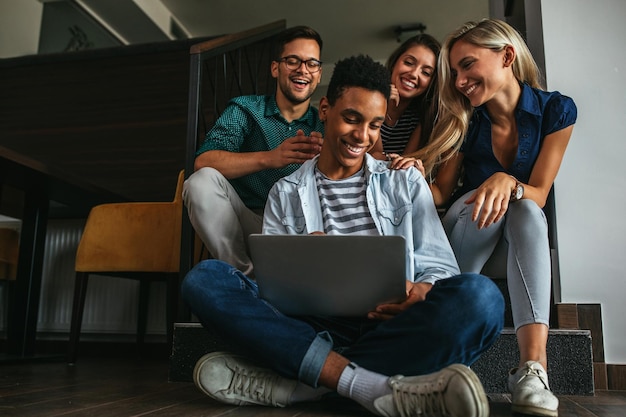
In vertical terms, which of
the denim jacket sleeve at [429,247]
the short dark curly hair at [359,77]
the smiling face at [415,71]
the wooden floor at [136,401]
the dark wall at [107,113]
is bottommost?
the wooden floor at [136,401]

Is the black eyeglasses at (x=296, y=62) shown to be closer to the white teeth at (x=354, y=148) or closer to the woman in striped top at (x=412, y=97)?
the woman in striped top at (x=412, y=97)

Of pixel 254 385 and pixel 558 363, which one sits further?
pixel 558 363

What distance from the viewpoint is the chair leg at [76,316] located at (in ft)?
7.56

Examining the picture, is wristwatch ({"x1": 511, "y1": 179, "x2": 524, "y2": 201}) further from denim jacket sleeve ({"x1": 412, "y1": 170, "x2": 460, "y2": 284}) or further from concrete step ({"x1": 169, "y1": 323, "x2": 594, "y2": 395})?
concrete step ({"x1": 169, "y1": 323, "x2": 594, "y2": 395})

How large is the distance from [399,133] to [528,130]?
0.51m

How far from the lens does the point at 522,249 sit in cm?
122

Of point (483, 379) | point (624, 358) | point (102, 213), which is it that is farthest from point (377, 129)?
point (102, 213)

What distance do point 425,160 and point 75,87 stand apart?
2.74 meters

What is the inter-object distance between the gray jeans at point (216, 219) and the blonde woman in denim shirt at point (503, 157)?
56cm

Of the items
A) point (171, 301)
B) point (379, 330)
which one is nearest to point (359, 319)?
point (379, 330)

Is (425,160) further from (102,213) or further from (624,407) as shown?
(102,213)

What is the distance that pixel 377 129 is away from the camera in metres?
1.32

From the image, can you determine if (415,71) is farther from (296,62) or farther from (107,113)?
(107,113)

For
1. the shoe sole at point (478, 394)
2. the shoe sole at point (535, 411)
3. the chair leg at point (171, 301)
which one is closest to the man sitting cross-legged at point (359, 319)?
the shoe sole at point (478, 394)
